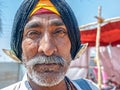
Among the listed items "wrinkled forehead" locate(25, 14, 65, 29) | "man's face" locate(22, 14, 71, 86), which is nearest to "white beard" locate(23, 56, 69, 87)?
Answer: "man's face" locate(22, 14, 71, 86)

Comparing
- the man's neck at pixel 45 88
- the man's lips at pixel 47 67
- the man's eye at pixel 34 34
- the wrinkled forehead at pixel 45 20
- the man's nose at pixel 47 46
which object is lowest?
the man's neck at pixel 45 88

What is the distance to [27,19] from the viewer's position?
3.18 ft

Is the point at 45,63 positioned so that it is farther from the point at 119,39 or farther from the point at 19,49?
the point at 119,39

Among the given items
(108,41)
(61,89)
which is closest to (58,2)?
(61,89)

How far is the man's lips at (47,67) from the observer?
0.90 m

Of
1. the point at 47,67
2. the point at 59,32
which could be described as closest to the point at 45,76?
the point at 47,67

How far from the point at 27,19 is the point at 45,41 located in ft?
0.35

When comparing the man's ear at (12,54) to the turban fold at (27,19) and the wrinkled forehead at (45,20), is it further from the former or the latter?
the wrinkled forehead at (45,20)

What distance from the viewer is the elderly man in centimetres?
90

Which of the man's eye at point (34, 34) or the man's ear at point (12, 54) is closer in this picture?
the man's eye at point (34, 34)

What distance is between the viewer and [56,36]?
93 cm

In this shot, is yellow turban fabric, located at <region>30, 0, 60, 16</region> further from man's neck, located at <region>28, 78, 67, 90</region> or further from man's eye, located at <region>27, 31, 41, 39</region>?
man's neck, located at <region>28, 78, 67, 90</region>

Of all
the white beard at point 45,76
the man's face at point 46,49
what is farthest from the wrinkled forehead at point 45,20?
the white beard at point 45,76

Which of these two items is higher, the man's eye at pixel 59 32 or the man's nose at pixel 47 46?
the man's eye at pixel 59 32
